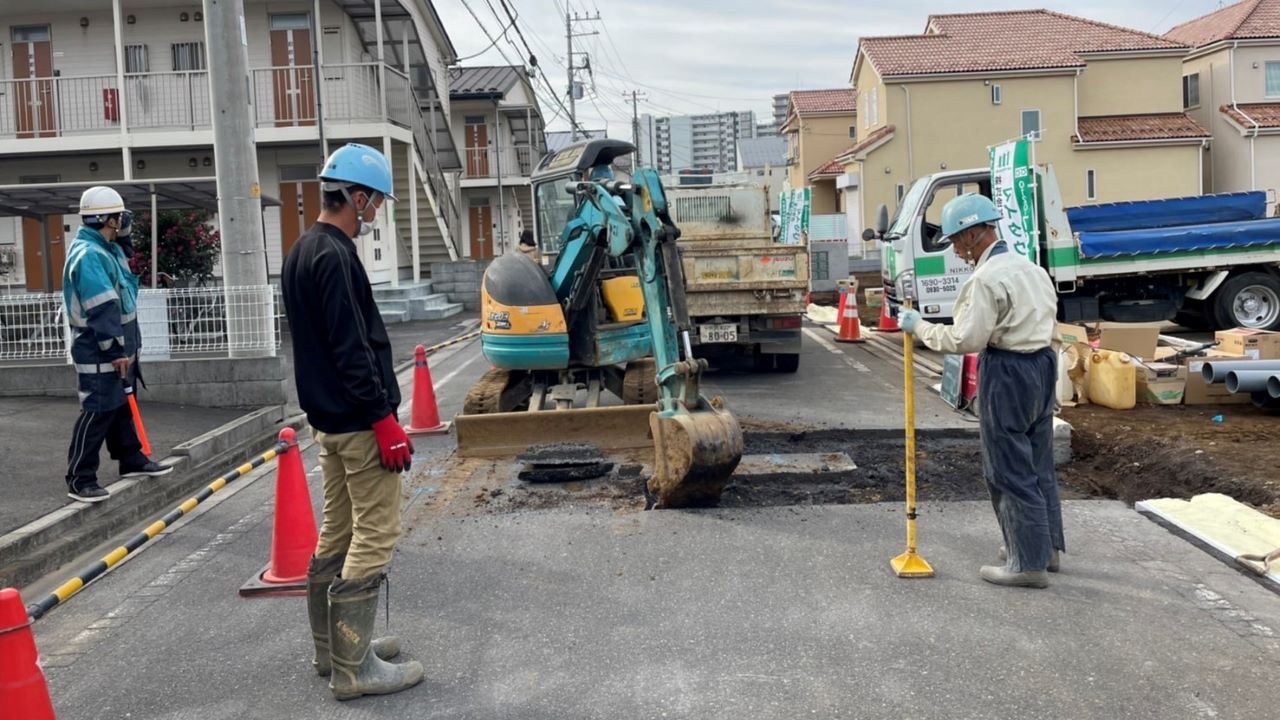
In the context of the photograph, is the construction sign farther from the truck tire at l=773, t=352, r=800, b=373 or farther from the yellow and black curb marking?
Answer: the yellow and black curb marking

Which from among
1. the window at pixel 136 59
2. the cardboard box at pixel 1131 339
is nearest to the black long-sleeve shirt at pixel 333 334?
the cardboard box at pixel 1131 339

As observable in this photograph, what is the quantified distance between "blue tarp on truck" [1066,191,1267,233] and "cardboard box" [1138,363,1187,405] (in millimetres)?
5798

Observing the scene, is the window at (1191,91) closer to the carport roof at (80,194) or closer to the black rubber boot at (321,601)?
the carport roof at (80,194)

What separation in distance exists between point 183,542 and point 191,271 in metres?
13.1

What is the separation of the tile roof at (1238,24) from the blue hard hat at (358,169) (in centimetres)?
4295

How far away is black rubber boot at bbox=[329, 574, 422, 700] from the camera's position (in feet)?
14.4

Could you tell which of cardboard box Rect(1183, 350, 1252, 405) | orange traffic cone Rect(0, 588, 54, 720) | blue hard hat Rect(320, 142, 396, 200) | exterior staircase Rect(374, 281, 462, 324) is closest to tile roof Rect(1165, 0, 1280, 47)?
exterior staircase Rect(374, 281, 462, 324)

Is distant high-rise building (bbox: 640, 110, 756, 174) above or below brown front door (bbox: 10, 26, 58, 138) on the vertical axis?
above

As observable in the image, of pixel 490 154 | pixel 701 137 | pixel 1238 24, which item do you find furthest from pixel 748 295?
pixel 701 137

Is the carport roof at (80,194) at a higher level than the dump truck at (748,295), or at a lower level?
higher

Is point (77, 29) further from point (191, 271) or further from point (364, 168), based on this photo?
point (364, 168)

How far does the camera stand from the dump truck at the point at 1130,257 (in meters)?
15.8

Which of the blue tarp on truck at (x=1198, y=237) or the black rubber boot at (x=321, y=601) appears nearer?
the black rubber boot at (x=321, y=601)

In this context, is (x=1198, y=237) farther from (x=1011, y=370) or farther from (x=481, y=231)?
(x=481, y=231)
